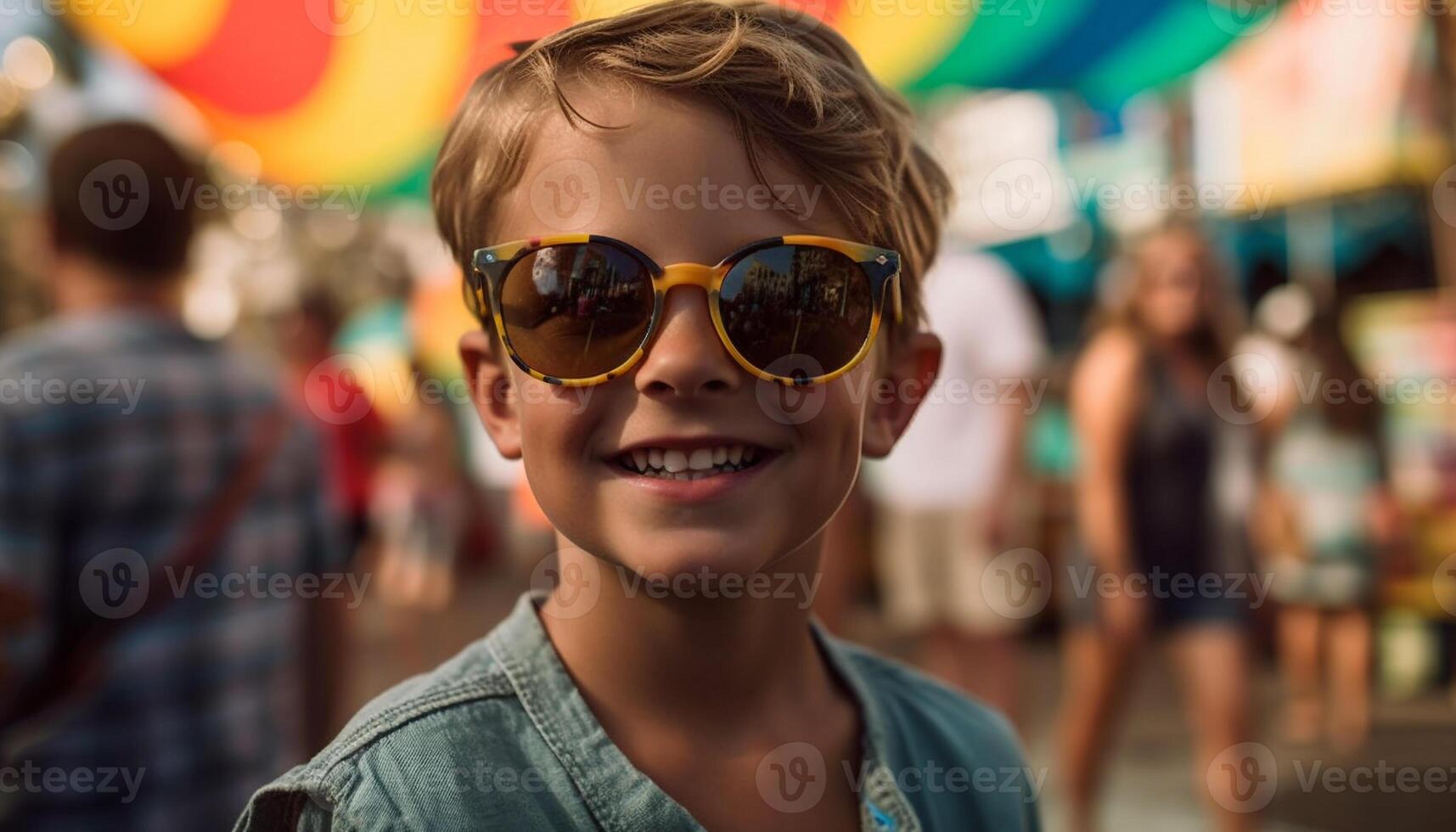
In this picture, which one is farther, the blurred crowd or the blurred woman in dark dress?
the blurred woman in dark dress

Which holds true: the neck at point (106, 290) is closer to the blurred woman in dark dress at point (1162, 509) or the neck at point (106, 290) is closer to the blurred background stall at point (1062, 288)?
the blurred background stall at point (1062, 288)

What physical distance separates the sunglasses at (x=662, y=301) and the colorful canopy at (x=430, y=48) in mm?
3388

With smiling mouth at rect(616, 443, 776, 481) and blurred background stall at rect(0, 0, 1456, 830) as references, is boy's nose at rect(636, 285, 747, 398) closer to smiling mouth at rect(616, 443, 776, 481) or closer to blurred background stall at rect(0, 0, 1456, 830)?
smiling mouth at rect(616, 443, 776, 481)

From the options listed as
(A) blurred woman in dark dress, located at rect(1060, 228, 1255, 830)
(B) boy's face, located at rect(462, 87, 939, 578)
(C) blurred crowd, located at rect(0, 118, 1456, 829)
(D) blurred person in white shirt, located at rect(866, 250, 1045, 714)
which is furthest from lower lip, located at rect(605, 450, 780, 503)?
(D) blurred person in white shirt, located at rect(866, 250, 1045, 714)

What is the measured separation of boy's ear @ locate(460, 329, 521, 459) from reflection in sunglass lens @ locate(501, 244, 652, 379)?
0.15 meters

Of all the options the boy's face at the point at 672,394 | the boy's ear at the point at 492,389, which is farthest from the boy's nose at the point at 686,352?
the boy's ear at the point at 492,389

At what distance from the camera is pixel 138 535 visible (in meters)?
2.66

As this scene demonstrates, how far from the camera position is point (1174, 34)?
5168 mm

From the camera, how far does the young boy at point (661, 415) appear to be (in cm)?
130

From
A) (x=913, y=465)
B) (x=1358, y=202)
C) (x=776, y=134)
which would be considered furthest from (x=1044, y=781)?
(x=1358, y=202)

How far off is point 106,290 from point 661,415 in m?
2.01

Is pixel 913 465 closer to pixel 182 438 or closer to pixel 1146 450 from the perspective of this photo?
pixel 1146 450

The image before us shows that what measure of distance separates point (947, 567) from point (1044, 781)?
3.53 feet

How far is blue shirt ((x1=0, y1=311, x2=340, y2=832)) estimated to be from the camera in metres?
2.48
